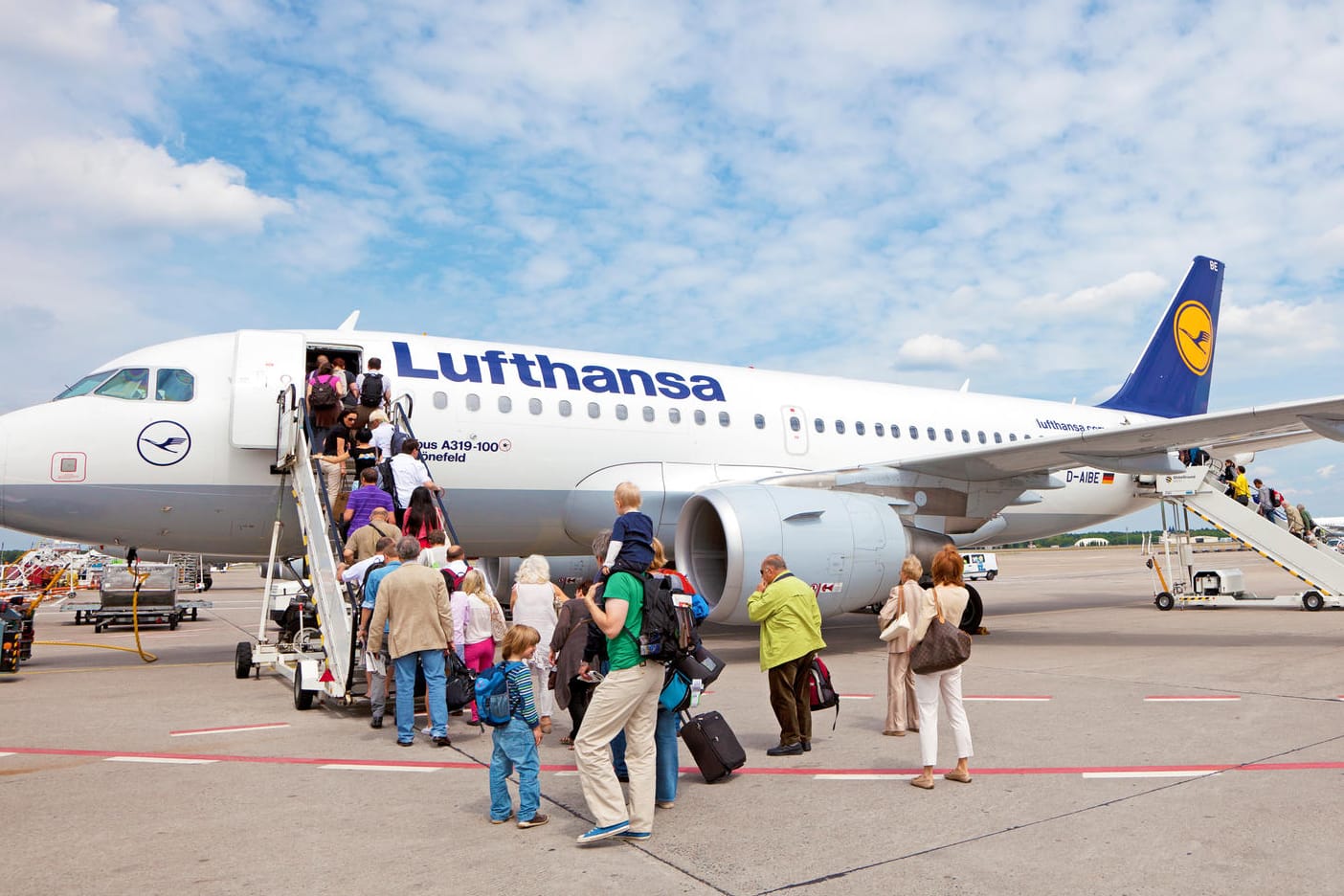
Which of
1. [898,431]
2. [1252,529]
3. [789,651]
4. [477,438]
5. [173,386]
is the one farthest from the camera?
[1252,529]

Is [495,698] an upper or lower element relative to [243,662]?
upper

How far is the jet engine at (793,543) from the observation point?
9844mm

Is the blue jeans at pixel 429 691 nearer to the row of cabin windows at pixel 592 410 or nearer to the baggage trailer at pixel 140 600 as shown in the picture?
the row of cabin windows at pixel 592 410

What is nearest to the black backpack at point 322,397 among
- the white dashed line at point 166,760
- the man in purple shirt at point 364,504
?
the man in purple shirt at point 364,504

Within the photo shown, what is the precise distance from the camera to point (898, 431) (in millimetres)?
15016

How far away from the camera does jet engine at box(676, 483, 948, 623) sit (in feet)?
32.3

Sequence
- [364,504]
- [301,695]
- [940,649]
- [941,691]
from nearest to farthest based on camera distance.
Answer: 1. [940,649]
2. [941,691]
3. [301,695]
4. [364,504]

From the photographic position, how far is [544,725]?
7.07 m

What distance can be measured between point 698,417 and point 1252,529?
10.3 meters

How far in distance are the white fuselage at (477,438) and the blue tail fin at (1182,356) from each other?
6.67m

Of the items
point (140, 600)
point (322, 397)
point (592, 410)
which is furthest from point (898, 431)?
point (140, 600)

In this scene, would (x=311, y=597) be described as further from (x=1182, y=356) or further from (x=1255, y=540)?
(x=1182, y=356)

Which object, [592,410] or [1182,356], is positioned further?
[1182,356]

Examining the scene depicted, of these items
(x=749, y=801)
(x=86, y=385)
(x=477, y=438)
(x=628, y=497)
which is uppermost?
(x=86, y=385)
